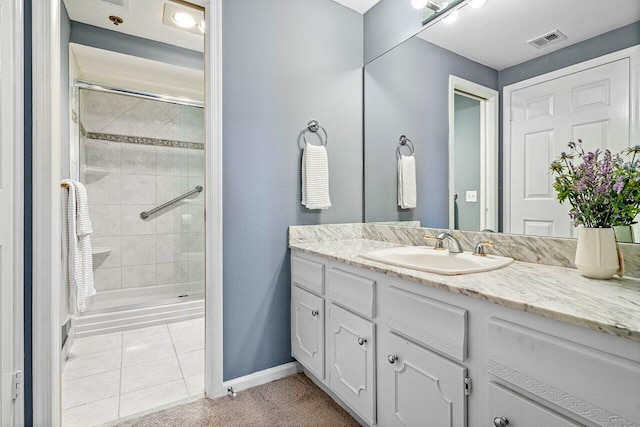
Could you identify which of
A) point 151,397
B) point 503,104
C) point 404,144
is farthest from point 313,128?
point 151,397

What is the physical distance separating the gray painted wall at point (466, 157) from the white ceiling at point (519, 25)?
0.22 meters

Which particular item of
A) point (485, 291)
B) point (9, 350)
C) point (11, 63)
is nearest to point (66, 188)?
point (11, 63)

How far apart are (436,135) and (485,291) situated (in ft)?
3.88

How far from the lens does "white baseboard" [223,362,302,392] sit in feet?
5.93

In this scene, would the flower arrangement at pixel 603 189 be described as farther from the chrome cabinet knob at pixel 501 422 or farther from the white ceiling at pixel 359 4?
the white ceiling at pixel 359 4

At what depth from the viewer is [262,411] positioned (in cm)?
162

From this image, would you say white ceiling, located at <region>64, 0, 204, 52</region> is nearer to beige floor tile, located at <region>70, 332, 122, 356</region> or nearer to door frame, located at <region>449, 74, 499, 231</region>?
door frame, located at <region>449, 74, 499, 231</region>

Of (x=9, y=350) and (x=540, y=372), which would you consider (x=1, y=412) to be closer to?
(x=9, y=350)

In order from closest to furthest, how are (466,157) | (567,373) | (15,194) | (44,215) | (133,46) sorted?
(567,373)
(15,194)
(44,215)
(466,157)
(133,46)

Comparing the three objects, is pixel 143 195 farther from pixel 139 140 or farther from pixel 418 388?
pixel 418 388

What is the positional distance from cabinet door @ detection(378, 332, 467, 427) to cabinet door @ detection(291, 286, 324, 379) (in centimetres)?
45

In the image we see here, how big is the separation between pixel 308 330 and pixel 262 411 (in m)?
0.45

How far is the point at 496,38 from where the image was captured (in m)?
1.52

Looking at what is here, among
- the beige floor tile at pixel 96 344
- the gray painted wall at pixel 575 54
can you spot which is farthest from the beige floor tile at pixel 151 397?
the gray painted wall at pixel 575 54
